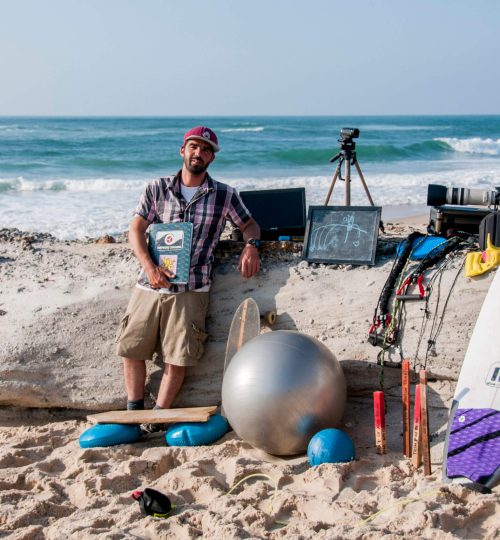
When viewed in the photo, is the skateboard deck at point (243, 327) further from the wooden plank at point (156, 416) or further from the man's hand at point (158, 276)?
the man's hand at point (158, 276)

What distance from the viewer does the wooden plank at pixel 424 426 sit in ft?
11.5

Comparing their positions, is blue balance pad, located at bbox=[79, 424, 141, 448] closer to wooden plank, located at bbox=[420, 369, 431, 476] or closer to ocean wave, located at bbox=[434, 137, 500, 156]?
wooden plank, located at bbox=[420, 369, 431, 476]

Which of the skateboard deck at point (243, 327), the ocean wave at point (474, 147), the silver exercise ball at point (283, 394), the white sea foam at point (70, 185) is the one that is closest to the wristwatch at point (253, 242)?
the skateboard deck at point (243, 327)

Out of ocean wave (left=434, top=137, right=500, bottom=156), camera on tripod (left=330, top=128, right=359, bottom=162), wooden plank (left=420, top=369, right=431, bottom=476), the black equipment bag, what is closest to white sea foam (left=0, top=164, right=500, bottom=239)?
camera on tripod (left=330, top=128, right=359, bottom=162)

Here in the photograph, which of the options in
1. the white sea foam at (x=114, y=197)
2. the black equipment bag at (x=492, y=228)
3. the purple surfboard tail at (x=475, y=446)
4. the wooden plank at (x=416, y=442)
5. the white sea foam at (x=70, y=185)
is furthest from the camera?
the white sea foam at (x=70, y=185)

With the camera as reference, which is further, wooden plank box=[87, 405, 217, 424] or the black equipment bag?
wooden plank box=[87, 405, 217, 424]

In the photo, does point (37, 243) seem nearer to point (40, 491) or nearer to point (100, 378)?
point (100, 378)

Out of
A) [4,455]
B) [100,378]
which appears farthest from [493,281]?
[4,455]

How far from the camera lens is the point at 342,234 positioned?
16.0 feet

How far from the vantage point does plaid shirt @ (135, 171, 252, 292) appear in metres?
4.58

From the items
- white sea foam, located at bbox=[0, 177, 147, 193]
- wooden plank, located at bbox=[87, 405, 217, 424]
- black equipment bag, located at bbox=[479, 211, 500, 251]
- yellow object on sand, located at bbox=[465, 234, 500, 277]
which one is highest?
black equipment bag, located at bbox=[479, 211, 500, 251]

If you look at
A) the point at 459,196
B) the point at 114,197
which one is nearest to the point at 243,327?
the point at 459,196

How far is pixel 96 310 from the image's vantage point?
4.91 m

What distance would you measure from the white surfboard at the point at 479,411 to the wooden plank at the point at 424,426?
0.30 ft
